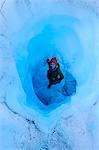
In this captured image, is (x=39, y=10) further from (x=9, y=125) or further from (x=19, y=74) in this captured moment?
(x=9, y=125)

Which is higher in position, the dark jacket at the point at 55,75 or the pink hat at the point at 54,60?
the pink hat at the point at 54,60

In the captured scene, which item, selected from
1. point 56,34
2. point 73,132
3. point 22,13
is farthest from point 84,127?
point 22,13

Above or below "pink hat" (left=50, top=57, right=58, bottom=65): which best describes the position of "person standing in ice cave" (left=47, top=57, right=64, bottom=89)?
below

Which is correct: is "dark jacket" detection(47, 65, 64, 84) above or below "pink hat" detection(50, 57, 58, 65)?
below
